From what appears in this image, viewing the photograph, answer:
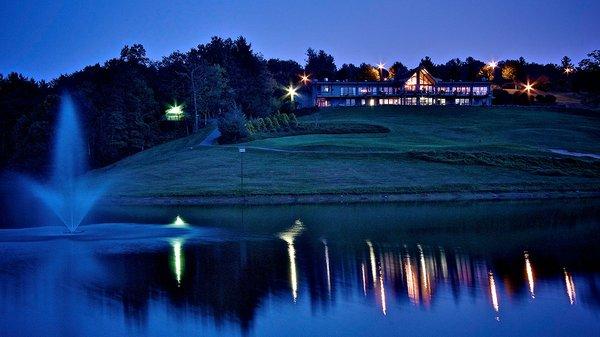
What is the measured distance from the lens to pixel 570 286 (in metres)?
27.0

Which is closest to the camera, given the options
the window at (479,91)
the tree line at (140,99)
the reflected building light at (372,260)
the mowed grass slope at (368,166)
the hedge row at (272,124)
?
the reflected building light at (372,260)

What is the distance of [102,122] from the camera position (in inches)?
4722

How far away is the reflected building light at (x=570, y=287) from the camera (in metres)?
25.1

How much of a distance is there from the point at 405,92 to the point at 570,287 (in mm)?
139914

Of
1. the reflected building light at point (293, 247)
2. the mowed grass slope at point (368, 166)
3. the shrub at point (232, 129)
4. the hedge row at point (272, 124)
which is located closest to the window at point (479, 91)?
the mowed grass slope at point (368, 166)

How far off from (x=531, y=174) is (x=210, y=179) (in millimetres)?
32496


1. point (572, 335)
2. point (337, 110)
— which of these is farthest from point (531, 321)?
point (337, 110)

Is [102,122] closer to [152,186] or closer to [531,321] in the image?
[152,186]

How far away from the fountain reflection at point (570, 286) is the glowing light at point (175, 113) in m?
120

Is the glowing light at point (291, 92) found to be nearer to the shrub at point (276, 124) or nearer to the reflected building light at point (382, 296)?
the shrub at point (276, 124)

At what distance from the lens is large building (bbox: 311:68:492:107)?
165 metres

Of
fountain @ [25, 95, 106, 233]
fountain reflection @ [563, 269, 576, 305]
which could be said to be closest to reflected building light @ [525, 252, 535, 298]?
fountain reflection @ [563, 269, 576, 305]

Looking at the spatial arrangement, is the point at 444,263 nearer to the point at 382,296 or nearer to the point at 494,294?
the point at 494,294

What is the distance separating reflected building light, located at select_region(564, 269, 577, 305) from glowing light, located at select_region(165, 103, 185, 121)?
11978 centimetres
